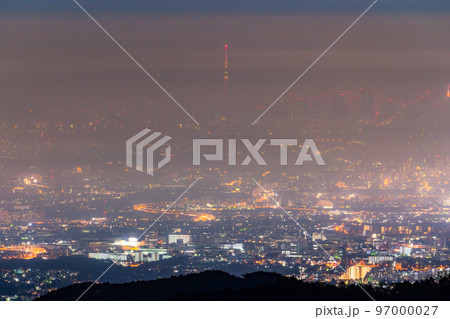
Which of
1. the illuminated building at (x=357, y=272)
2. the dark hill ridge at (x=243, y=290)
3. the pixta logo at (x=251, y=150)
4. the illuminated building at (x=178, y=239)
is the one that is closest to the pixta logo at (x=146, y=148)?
the pixta logo at (x=251, y=150)

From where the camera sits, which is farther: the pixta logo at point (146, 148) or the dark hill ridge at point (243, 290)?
the pixta logo at point (146, 148)

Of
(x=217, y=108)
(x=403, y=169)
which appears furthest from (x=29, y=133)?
(x=403, y=169)

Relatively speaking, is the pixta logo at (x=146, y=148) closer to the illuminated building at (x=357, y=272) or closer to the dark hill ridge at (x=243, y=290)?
the illuminated building at (x=357, y=272)

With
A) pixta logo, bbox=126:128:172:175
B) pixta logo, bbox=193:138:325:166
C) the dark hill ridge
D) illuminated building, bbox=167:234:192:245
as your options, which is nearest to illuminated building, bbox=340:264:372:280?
the dark hill ridge

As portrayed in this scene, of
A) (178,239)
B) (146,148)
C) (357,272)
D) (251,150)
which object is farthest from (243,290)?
(146,148)

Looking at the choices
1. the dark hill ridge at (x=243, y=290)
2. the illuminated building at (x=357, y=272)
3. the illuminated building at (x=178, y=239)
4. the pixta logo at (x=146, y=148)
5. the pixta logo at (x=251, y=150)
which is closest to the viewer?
the dark hill ridge at (x=243, y=290)

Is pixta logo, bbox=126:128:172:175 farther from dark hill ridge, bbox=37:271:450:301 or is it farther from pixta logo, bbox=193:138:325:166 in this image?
dark hill ridge, bbox=37:271:450:301

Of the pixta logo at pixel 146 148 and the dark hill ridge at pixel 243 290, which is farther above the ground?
the pixta logo at pixel 146 148
